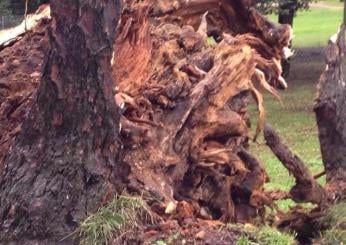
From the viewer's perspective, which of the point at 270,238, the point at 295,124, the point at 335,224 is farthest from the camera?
the point at 295,124

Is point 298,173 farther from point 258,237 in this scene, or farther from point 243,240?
point 243,240

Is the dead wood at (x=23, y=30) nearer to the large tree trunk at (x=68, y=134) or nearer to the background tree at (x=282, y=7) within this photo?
the large tree trunk at (x=68, y=134)

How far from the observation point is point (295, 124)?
1659 centimetres

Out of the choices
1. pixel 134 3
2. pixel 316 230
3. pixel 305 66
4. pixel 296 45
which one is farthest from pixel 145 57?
pixel 296 45

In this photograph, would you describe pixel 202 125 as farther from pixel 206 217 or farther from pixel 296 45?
pixel 296 45

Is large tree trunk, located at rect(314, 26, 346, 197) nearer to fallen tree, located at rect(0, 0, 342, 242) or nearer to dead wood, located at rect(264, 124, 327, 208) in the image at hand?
dead wood, located at rect(264, 124, 327, 208)

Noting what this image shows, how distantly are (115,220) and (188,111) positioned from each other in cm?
114

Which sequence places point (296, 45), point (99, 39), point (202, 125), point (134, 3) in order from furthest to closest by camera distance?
point (296, 45) < point (134, 3) < point (202, 125) < point (99, 39)

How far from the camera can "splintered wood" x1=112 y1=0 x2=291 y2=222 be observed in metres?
6.08

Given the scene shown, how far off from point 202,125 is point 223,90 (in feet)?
0.95

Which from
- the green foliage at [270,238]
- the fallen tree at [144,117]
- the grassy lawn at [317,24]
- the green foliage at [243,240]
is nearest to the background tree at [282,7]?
the grassy lawn at [317,24]

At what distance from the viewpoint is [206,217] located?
6.21m

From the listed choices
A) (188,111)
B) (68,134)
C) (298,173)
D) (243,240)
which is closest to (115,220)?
(68,134)

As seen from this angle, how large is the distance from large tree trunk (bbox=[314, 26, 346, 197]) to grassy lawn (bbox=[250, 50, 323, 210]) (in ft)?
4.74
